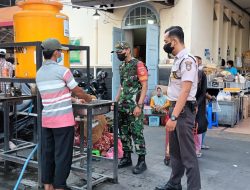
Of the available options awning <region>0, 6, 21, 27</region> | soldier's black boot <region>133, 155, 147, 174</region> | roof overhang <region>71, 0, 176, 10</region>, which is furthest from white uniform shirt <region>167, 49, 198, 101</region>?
awning <region>0, 6, 21, 27</region>

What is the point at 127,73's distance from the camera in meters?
4.47

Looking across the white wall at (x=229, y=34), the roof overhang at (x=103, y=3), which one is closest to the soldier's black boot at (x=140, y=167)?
the roof overhang at (x=103, y=3)

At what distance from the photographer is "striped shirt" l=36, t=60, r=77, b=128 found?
10.7 ft

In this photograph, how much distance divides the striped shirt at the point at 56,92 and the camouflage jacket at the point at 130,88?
1235 mm

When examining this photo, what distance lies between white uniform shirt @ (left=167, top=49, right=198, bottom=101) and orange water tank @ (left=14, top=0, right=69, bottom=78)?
4.51 ft

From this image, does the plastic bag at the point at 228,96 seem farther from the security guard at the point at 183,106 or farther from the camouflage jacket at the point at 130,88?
the security guard at the point at 183,106

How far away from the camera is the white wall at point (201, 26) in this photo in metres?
9.45

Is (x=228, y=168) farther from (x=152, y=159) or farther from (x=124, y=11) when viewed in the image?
(x=124, y=11)

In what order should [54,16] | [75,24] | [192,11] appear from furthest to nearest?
[75,24]
[192,11]
[54,16]

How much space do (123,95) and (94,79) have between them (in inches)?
249

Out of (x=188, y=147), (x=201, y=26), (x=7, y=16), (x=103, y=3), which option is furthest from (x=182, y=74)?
(x=7, y=16)

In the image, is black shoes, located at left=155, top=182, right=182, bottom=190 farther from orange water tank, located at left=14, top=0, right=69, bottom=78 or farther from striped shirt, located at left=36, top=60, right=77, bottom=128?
orange water tank, located at left=14, top=0, right=69, bottom=78

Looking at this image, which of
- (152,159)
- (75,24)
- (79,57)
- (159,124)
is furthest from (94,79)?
(152,159)

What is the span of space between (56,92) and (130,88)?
1.42 m
